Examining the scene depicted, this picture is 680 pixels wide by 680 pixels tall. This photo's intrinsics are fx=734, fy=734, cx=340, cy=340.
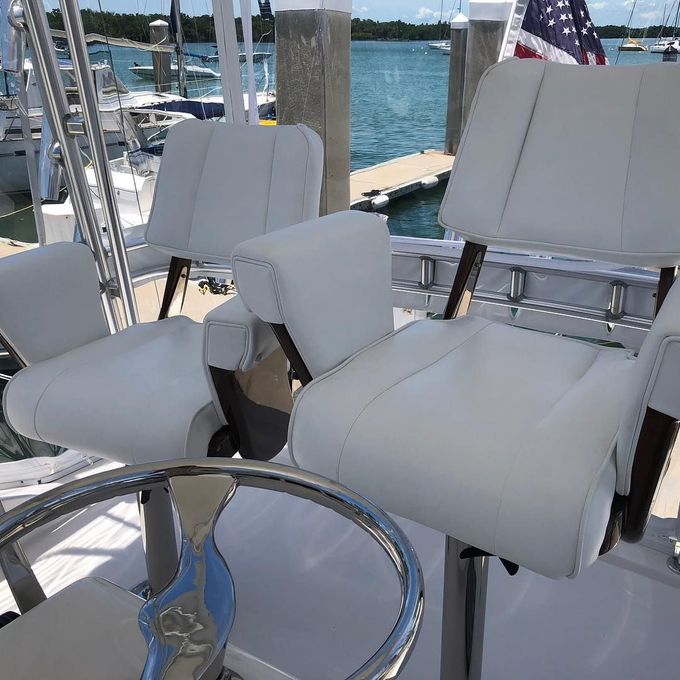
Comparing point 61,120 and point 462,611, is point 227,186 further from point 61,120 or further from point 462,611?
point 462,611

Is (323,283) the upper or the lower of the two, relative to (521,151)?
lower

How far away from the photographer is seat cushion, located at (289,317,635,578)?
2.94 ft

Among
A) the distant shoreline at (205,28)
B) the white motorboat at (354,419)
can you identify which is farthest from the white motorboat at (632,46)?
the white motorboat at (354,419)

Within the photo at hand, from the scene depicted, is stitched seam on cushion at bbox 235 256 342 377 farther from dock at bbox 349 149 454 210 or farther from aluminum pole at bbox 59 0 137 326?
dock at bbox 349 149 454 210

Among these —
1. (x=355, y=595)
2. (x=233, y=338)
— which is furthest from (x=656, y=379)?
(x=355, y=595)

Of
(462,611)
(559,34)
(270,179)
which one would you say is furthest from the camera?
(559,34)

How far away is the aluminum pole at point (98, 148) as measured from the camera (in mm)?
1829

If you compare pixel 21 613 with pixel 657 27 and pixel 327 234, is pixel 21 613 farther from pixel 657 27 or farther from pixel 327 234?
pixel 657 27

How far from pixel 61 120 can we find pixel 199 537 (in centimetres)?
154

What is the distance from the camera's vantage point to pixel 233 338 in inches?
47.9

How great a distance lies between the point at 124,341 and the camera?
61.6 inches

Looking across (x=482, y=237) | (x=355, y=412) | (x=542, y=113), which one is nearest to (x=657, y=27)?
(x=542, y=113)

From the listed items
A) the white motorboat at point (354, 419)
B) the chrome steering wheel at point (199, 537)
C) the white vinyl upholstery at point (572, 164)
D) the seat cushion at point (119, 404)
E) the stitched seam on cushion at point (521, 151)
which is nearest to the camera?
the chrome steering wheel at point (199, 537)

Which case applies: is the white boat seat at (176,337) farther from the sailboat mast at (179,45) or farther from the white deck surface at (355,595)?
the sailboat mast at (179,45)
